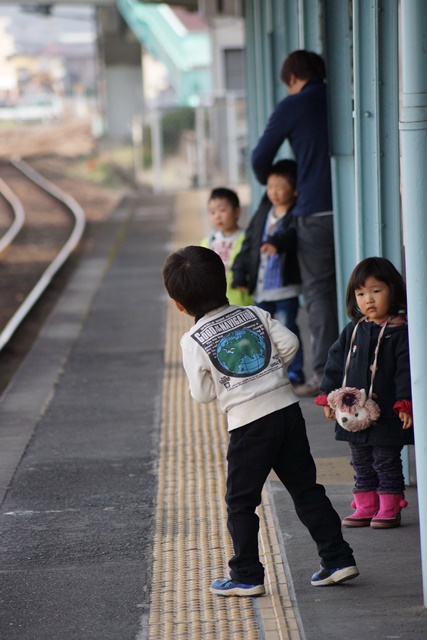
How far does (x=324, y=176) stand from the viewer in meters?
6.60

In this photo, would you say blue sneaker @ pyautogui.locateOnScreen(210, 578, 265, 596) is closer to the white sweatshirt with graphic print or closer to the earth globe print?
the white sweatshirt with graphic print

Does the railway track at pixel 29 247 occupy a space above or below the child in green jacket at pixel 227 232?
below

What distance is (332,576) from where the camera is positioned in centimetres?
390

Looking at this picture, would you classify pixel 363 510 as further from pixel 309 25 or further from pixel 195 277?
pixel 309 25

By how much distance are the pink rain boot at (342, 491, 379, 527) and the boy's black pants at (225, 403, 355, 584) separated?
2.09 ft

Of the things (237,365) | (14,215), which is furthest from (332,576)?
(14,215)

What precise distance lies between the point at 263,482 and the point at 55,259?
40.2ft

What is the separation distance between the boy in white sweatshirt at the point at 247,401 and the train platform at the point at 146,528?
0.48 feet

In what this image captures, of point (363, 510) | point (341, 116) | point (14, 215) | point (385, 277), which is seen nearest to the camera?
point (385, 277)

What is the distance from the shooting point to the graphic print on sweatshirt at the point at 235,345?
381 centimetres

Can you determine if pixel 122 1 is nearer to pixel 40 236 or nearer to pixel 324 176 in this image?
pixel 40 236

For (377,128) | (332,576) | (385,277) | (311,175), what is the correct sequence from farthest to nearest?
(311,175), (377,128), (385,277), (332,576)

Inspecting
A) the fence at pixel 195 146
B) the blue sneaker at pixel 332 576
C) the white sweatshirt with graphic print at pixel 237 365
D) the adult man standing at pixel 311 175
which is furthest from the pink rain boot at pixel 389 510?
the fence at pixel 195 146

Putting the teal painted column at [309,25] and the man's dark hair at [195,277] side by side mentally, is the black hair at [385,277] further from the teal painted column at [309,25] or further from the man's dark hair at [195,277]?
the teal painted column at [309,25]
